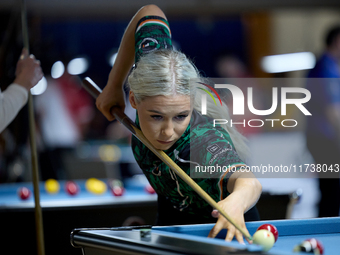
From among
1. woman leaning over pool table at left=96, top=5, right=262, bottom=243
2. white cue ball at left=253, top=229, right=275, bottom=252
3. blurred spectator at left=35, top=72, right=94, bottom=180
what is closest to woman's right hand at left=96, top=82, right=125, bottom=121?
woman leaning over pool table at left=96, top=5, right=262, bottom=243

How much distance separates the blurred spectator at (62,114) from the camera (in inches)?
228

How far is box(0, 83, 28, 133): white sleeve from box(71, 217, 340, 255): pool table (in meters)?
0.97

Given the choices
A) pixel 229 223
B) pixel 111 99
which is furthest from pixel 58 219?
pixel 229 223

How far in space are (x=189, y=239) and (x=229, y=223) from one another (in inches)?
6.8

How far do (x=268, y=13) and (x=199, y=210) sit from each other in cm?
694

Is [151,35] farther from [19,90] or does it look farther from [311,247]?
[311,247]

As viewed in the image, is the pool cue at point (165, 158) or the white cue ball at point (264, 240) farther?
the pool cue at point (165, 158)

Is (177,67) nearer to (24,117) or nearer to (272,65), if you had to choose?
(24,117)

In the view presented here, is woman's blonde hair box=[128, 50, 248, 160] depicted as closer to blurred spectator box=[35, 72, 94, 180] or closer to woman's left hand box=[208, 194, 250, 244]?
woman's left hand box=[208, 194, 250, 244]

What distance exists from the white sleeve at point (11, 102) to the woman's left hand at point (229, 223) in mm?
1262

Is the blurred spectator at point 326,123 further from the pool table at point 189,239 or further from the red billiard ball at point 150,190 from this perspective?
the pool table at point 189,239

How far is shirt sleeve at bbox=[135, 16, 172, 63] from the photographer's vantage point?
1.65 meters

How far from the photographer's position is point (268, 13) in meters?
7.94

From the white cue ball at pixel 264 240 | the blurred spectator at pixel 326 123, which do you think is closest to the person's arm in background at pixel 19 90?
the white cue ball at pixel 264 240
